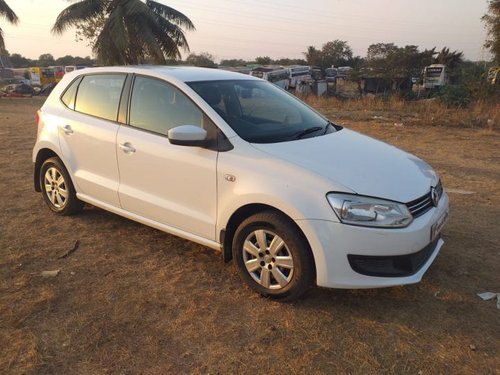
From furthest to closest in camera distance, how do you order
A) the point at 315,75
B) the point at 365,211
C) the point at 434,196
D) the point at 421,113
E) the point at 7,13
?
the point at 315,75
the point at 7,13
the point at 421,113
the point at 434,196
the point at 365,211

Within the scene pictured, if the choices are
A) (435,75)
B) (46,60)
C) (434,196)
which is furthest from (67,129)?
(46,60)

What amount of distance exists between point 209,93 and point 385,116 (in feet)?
37.8

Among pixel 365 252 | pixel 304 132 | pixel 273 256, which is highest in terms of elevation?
pixel 304 132

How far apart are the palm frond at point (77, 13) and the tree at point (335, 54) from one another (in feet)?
181

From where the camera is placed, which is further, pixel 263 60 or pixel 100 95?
pixel 263 60

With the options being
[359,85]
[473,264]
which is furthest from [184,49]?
[473,264]

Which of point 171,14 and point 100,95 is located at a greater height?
point 171,14

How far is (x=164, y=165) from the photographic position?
3.63 meters

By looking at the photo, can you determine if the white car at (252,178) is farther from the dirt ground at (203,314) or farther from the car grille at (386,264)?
the dirt ground at (203,314)

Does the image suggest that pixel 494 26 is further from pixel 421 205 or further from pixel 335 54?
pixel 335 54

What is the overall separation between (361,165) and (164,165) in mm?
1603

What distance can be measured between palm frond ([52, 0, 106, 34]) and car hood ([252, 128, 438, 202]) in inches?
818

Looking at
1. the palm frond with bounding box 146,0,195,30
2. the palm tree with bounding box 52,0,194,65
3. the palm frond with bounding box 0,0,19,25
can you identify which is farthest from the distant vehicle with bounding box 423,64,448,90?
the palm frond with bounding box 0,0,19,25

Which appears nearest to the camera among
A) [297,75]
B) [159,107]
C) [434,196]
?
[434,196]
